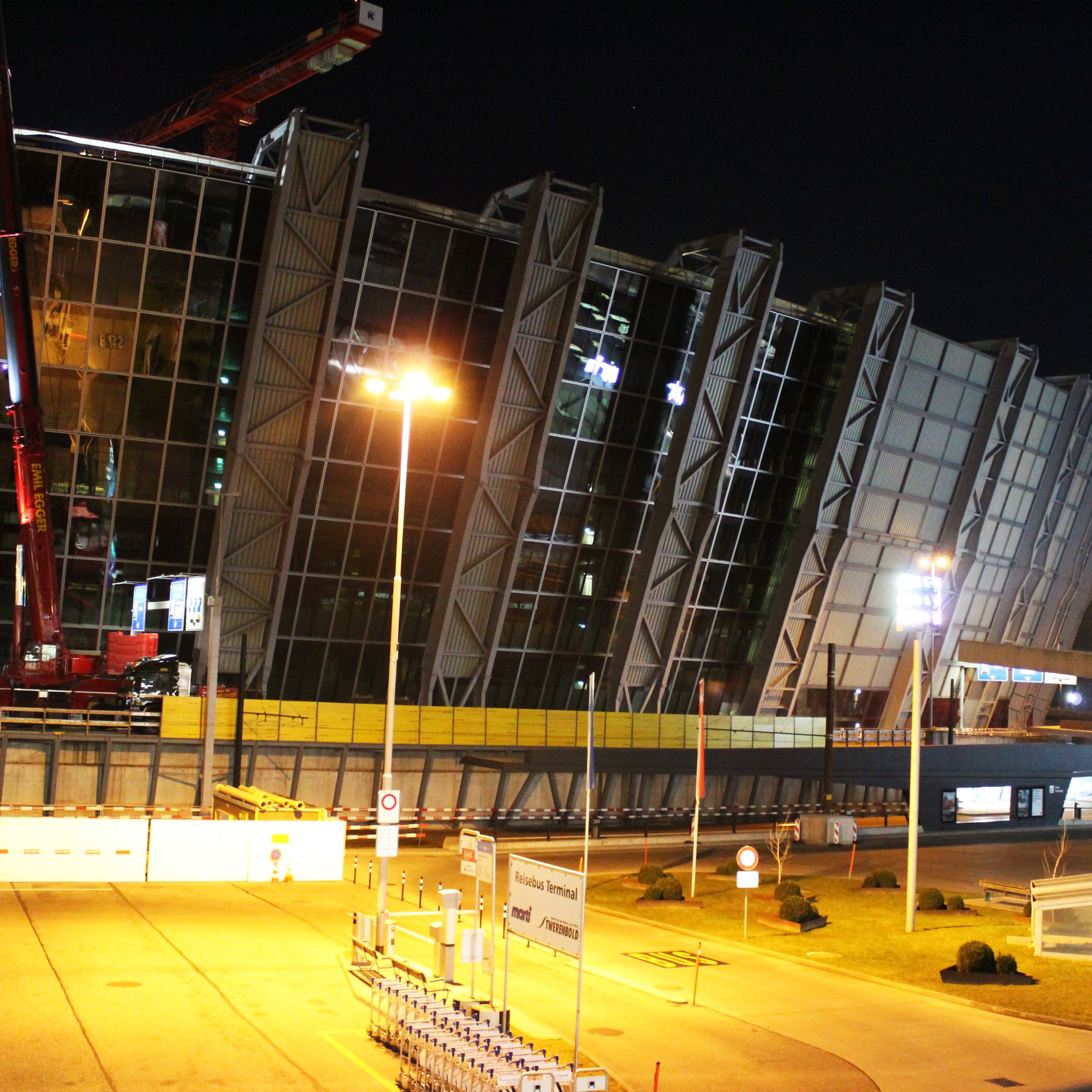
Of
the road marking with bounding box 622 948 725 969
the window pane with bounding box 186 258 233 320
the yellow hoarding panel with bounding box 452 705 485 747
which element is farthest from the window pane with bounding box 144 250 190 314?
the road marking with bounding box 622 948 725 969

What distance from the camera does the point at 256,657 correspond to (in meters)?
43.3

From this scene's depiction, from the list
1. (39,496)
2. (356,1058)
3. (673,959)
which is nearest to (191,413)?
(39,496)

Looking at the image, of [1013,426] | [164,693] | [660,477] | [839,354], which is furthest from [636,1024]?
[1013,426]

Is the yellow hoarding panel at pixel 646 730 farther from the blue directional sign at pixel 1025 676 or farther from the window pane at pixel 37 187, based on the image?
the blue directional sign at pixel 1025 676

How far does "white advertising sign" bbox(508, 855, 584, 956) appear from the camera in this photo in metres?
13.9

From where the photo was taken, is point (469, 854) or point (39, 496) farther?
point (39, 496)

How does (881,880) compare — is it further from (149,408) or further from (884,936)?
(149,408)

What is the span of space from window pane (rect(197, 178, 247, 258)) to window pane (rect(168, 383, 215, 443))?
454 cm

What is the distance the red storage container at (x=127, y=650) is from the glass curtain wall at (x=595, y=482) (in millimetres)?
14104

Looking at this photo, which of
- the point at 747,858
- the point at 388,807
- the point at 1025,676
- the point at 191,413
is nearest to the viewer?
the point at 388,807

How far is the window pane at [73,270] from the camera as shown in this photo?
39.2m

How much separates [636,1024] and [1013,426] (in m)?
49.9

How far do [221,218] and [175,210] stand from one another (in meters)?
1.42

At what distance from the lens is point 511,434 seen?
44.4m
